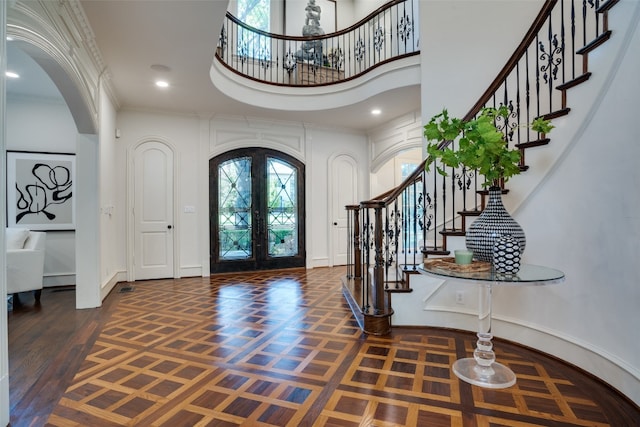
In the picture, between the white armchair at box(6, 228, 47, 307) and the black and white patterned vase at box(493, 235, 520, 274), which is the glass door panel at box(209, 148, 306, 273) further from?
the black and white patterned vase at box(493, 235, 520, 274)

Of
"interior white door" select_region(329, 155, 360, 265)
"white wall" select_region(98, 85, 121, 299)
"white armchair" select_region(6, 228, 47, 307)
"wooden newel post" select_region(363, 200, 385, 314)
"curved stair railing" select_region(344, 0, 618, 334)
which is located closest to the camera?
"curved stair railing" select_region(344, 0, 618, 334)

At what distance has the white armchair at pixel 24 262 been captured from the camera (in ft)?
13.4

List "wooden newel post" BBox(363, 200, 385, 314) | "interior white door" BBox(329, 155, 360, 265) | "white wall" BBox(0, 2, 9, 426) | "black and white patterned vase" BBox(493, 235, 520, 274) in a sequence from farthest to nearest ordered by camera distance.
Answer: "interior white door" BBox(329, 155, 360, 265) < "wooden newel post" BBox(363, 200, 385, 314) < "black and white patterned vase" BBox(493, 235, 520, 274) < "white wall" BBox(0, 2, 9, 426)

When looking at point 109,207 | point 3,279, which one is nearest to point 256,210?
point 109,207

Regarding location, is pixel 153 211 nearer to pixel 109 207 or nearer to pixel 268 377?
pixel 109 207

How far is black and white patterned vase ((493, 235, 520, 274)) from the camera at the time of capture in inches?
80.3

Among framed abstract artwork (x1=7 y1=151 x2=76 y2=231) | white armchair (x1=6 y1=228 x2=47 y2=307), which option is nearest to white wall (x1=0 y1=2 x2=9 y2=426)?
white armchair (x1=6 y1=228 x2=47 y2=307)

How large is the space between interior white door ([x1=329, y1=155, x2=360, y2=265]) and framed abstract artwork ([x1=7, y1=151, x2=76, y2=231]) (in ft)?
14.5

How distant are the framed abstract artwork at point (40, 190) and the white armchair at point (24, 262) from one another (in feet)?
2.17

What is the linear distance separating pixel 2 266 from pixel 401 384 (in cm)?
231

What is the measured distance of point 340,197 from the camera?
22.7 ft

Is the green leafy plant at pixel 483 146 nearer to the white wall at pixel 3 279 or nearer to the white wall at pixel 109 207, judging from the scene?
the white wall at pixel 3 279

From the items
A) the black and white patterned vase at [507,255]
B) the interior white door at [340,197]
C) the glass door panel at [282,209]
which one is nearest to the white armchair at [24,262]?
the glass door panel at [282,209]

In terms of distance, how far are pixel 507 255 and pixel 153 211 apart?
5.35 metres
